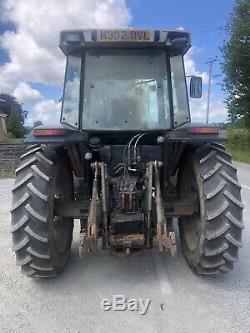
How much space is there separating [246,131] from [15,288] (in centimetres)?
2042

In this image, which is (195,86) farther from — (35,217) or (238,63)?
(238,63)

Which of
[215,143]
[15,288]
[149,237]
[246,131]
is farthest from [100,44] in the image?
[246,131]

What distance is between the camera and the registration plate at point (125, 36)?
411cm

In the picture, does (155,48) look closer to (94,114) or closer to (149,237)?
(94,114)

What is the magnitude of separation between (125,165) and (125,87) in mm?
849

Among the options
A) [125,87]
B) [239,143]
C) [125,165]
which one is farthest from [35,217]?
[239,143]

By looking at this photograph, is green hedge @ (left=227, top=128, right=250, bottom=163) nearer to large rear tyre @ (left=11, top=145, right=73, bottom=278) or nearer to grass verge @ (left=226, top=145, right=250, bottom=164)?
grass verge @ (left=226, top=145, right=250, bottom=164)

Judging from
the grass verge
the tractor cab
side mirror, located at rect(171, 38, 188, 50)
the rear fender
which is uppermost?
side mirror, located at rect(171, 38, 188, 50)

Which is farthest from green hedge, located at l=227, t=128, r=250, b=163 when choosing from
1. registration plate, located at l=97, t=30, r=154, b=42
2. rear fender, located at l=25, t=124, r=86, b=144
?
rear fender, located at l=25, t=124, r=86, b=144

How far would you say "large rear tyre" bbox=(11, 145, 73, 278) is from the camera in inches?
148

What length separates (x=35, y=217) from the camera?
12.3 ft

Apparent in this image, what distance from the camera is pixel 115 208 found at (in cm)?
408

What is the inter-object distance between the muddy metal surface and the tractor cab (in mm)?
1483

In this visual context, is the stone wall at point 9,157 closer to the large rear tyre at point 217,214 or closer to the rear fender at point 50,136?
the rear fender at point 50,136
